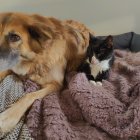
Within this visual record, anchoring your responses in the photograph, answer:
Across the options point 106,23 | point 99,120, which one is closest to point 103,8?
point 106,23

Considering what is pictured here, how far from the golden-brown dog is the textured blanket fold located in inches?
3.1

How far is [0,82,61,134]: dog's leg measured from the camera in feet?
4.20

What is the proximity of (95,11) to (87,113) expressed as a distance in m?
1.28

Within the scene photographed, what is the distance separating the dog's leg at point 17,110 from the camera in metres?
1.28

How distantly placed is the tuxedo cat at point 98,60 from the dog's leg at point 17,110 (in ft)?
0.89

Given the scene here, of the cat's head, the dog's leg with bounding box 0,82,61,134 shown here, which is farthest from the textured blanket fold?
the cat's head

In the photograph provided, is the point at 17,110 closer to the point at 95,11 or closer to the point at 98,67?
the point at 98,67

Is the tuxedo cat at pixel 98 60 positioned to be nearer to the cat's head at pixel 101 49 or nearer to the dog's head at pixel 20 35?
the cat's head at pixel 101 49

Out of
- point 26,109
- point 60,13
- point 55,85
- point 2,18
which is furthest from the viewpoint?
point 60,13

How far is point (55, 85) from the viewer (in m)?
1.62

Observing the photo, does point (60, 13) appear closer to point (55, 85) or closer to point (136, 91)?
point (55, 85)

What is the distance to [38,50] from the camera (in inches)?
60.8

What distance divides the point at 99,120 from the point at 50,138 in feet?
0.74

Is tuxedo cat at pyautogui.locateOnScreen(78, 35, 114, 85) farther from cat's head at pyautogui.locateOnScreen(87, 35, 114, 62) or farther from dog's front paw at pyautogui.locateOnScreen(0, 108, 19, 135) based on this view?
dog's front paw at pyautogui.locateOnScreen(0, 108, 19, 135)
